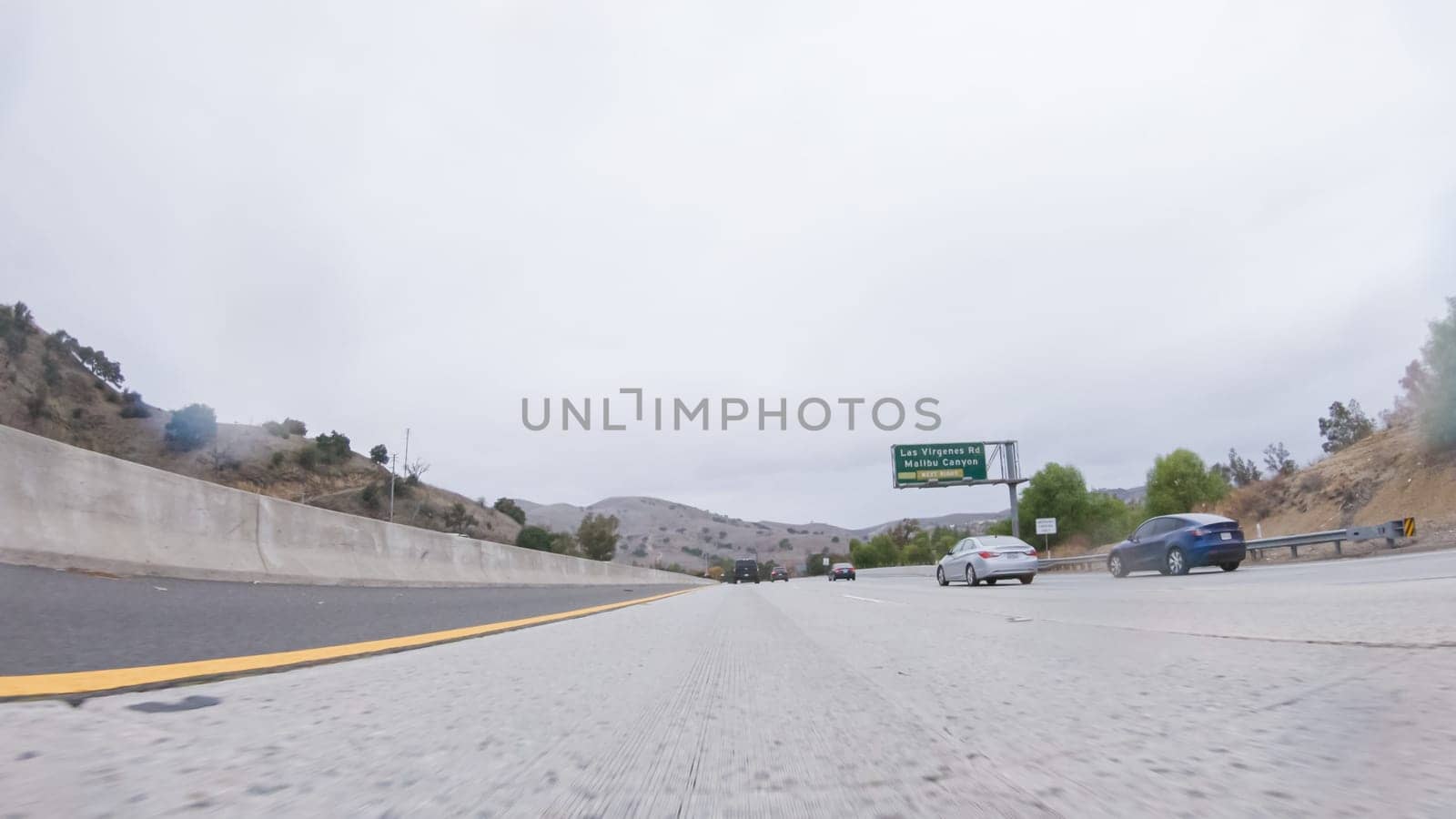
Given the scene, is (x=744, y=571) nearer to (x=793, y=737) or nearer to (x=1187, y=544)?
(x=1187, y=544)

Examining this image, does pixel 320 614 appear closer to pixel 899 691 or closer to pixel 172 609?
pixel 172 609

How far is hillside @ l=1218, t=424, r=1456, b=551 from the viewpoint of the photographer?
3462cm

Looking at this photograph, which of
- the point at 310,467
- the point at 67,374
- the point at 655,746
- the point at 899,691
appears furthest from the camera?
the point at 310,467

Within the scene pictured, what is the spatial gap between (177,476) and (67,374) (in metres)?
59.6

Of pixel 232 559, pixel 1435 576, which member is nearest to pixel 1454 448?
pixel 1435 576

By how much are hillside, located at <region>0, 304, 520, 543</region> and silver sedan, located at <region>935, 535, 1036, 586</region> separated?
114 ft

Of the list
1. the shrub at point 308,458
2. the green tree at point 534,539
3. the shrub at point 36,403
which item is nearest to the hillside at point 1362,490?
the shrub at point 36,403

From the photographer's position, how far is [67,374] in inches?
2096

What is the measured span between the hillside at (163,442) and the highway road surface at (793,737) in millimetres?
37528

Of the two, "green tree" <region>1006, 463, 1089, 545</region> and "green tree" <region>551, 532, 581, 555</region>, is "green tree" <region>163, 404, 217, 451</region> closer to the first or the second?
"green tree" <region>551, 532, 581, 555</region>

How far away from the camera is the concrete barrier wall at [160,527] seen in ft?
24.0

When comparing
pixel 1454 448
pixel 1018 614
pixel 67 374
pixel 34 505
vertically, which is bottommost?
pixel 1018 614

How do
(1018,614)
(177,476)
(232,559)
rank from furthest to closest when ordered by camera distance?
(232,559), (177,476), (1018,614)

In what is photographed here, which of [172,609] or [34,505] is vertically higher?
[34,505]
